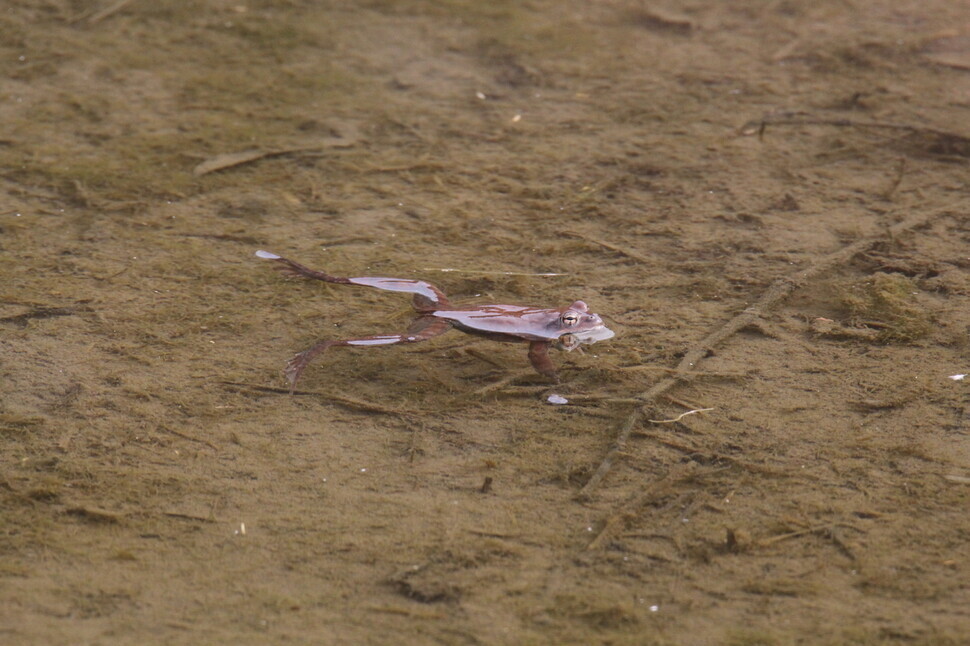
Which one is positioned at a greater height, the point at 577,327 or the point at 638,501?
the point at 577,327

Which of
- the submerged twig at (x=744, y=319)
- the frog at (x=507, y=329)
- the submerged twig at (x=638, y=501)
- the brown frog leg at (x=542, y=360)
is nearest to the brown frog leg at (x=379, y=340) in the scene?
the frog at (x=507, y=329)

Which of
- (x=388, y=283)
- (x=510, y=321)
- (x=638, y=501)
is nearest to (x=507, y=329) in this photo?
(x=510, y=321)

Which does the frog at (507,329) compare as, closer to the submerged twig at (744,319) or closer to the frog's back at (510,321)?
the frog's back at (510,321)

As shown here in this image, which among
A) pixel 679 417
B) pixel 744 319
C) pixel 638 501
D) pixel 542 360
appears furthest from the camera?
pixel 744 319

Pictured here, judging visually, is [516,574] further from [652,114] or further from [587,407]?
[652,114]

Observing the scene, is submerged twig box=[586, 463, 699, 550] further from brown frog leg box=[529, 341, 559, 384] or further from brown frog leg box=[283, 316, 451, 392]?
brown frog leg box=[283, 316, 451, 392]

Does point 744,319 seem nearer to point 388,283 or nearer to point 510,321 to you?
point 510,321
